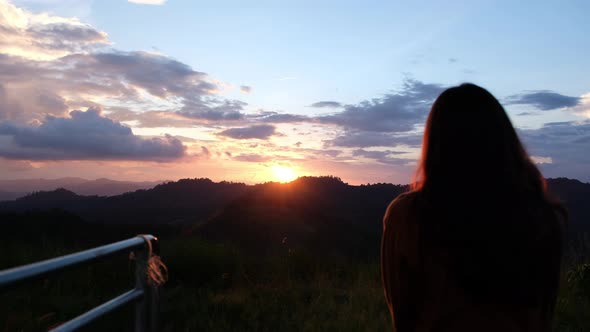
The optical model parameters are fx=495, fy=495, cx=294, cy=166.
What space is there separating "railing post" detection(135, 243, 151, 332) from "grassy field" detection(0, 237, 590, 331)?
1383 millimetres

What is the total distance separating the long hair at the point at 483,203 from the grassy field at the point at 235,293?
2389 mm

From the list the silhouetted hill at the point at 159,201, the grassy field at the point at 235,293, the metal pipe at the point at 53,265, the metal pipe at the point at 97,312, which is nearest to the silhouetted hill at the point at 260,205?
the silhouetted hill at the point at 159,201

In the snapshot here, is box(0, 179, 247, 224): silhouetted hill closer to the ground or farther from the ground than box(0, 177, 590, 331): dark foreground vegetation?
closer to the ground

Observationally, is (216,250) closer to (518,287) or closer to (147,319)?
(147,319)

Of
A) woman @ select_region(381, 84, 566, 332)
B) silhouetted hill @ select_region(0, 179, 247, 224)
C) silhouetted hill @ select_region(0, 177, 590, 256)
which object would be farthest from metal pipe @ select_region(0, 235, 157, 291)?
silhouetted hill @ select_region(0, 179, 247, 224)

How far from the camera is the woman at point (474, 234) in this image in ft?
5.84

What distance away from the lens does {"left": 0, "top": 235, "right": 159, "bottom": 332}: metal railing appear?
1.25 meters

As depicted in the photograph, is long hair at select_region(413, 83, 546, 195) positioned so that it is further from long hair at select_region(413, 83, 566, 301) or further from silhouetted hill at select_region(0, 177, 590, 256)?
silhouetted hill at select_region(0, 177, 590, 256)

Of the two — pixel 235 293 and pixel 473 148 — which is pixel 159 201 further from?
pixel 473 148

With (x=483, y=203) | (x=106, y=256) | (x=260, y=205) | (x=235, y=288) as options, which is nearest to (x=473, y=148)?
(x=483, y=203)

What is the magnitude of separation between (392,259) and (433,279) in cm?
20

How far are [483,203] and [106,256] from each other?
52.8 inches

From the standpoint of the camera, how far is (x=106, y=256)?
169 centimetres

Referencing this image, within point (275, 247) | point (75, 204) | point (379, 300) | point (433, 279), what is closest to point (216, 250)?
point (275, 247)
